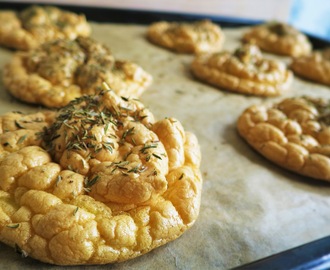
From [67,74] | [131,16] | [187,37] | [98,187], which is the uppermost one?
[98,187]

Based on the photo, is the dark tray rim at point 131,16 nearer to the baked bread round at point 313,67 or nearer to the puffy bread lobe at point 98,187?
the baked bread round at point 313,67

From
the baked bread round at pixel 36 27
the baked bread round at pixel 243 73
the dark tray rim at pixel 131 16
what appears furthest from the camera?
the dark tray rim at pixel 131 16

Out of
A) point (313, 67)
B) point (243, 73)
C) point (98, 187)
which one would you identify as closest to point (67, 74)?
point (98, 187)

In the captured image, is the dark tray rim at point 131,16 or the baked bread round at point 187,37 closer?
the baked bread round at point 187,37

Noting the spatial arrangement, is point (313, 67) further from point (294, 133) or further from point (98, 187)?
point (98, 187)

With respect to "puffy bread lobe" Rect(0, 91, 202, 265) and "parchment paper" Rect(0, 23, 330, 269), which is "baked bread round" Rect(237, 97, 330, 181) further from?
"puffy bread lobe" Rect(0, 91, 202, 265)

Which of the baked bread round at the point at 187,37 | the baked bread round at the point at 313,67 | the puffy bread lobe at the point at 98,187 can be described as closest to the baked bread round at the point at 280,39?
the baked bread round at the point at 313,67

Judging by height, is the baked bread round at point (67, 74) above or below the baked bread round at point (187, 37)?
above
